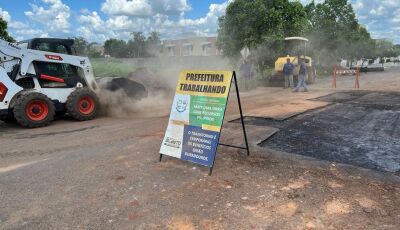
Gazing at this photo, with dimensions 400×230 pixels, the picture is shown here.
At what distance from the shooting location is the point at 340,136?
27.3ft

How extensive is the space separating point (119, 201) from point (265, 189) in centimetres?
204

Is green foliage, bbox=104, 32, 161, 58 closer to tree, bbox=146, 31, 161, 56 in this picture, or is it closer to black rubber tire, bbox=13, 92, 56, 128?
tree, bbox=146, 31, 161, 56

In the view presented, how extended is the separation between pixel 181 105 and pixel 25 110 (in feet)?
18.1

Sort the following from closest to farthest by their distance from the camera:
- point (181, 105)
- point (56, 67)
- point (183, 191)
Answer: point (183, 191), point (181, 105), point (56, 67)

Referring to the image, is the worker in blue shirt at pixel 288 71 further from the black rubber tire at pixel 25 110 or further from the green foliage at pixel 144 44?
the black rubber tire at pixel 25 110

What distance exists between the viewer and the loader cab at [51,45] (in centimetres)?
1059

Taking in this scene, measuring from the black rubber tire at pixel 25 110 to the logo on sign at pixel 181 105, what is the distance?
532cm

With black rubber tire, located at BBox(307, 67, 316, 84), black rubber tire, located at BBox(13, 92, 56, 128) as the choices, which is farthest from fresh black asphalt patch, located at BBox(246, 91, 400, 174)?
black rubber tire, located at BBox(307, 67, 316, 84)

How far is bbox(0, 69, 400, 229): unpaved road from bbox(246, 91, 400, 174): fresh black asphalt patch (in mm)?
627

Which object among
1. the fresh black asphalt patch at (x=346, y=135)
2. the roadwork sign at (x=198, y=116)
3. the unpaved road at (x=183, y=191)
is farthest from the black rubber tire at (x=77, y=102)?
the roadwork sign at (x=198, y=116)

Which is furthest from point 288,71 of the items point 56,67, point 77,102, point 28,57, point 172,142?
point 172,142

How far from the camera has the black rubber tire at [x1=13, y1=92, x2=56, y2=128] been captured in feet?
31.8

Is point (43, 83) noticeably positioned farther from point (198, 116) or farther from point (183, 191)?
point (183, 191)

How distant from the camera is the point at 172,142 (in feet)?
21.1
